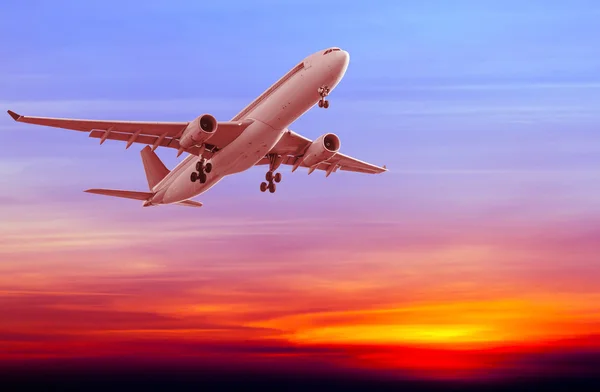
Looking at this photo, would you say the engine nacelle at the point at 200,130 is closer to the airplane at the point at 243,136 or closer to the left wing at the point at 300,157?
the airplane at the point at 243,136

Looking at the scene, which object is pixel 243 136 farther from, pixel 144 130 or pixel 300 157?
pixel 300 157

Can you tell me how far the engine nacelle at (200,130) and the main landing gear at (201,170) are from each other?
7.91 feet

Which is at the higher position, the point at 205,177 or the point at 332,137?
the point at 332,137

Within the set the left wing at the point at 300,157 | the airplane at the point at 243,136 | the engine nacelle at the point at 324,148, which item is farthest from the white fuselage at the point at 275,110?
the engine nacelle at the point at 324,148

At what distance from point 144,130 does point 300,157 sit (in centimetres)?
1108

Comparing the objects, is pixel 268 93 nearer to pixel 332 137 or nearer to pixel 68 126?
pixel 332 137

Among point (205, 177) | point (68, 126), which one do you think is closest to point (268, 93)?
point (205, 177)

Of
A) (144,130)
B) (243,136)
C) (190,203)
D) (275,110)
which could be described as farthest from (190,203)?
(275,110)

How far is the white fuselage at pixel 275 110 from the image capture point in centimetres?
4975

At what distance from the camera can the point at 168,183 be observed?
60.9 meters

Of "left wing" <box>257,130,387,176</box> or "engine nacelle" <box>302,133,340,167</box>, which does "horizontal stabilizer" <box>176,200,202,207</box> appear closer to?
"left wing" <box>257,130,387,176</box>

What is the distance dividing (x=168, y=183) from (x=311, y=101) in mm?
14544

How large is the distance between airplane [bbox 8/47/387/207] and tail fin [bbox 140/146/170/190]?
2094 mm

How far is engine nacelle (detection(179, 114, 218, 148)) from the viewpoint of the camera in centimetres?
5206
